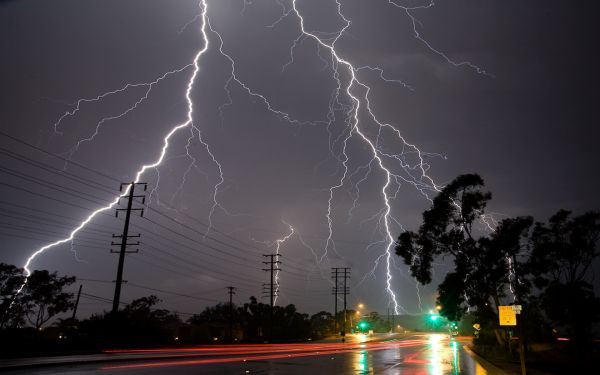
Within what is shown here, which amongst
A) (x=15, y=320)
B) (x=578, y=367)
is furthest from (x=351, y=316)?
(x=578, y=367)

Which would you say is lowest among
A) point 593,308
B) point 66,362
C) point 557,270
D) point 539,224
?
point 66,362

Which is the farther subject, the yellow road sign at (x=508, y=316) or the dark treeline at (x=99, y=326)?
the dark treeline at (x=99, y=326)

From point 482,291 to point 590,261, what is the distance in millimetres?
7991

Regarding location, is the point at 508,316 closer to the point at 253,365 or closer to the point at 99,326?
the point at 253,365

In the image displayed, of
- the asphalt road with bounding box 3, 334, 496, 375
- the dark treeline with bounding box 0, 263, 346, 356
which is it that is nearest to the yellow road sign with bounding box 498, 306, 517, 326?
the asphalt road with bounding box 3, 334, 496, 375

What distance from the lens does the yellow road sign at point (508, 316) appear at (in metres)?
13.4

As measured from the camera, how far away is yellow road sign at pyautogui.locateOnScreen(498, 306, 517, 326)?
44.0 feet

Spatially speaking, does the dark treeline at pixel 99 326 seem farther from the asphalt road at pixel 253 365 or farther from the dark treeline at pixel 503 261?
the dark treeline at pixel 503 261

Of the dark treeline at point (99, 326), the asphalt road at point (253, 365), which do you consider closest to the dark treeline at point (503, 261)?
the asphalt road at point (253, 365)

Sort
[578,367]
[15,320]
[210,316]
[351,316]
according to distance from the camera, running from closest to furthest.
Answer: [578,367], [15,320], [210,316], [351,316]

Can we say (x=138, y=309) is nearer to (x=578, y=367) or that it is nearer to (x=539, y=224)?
(x=539, y=224)

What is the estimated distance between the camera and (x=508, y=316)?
13.5 metres

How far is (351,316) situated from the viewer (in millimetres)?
115750

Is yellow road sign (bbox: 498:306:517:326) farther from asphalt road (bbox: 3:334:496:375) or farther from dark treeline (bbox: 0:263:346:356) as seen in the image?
dark treeline (bbox: 0:263:346:356)
